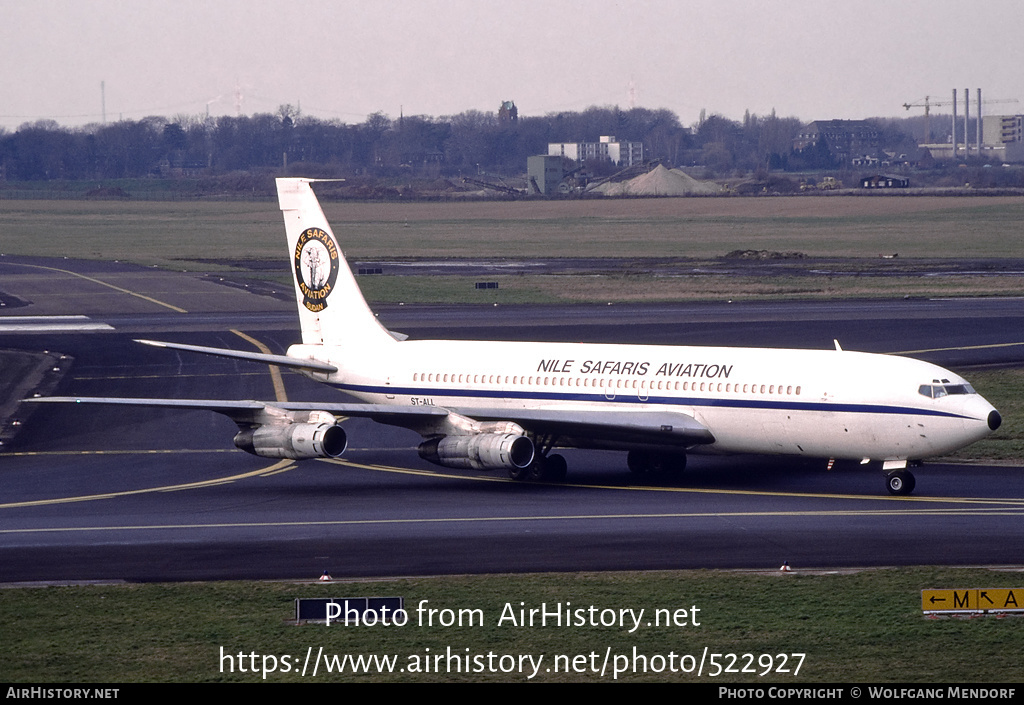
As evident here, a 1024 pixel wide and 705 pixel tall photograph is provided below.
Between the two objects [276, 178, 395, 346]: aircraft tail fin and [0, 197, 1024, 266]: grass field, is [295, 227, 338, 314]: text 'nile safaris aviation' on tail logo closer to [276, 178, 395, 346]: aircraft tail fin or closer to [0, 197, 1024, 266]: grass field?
[276, 178, 395, 346]: aircraft tail fin

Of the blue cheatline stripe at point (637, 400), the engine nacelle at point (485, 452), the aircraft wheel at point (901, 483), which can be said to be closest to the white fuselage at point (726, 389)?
the blue cheatline stripe at point (637, 400)

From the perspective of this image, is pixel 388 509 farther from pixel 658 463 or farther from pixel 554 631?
pixel 554 631

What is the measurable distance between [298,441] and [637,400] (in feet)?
32.6

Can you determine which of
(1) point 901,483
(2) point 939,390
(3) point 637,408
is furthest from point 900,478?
(3) point 637,408

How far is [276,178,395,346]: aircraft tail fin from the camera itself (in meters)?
47.5

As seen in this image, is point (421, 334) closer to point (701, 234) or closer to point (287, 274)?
point (287, 274)

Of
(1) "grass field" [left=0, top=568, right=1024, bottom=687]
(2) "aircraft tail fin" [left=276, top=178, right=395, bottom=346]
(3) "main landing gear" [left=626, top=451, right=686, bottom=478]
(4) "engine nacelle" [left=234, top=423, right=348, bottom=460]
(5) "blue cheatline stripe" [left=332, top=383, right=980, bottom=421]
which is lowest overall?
(3) "main landing gear" [left=626, top=451, right=686, bottom=478]

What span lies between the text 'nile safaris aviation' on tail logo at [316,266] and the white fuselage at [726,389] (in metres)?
2.70

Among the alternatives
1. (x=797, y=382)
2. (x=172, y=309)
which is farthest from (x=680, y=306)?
(x=797, y=382)

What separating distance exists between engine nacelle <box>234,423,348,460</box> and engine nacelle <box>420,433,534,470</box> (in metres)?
2.88

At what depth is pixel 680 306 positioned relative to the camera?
89500mm

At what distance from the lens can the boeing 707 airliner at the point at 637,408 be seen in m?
37.2

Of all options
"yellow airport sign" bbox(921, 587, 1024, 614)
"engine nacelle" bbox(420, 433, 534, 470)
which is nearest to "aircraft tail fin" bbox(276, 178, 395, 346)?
"engine nacelle" bbox(420, 433, 534, 470)

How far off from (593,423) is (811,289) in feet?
206
